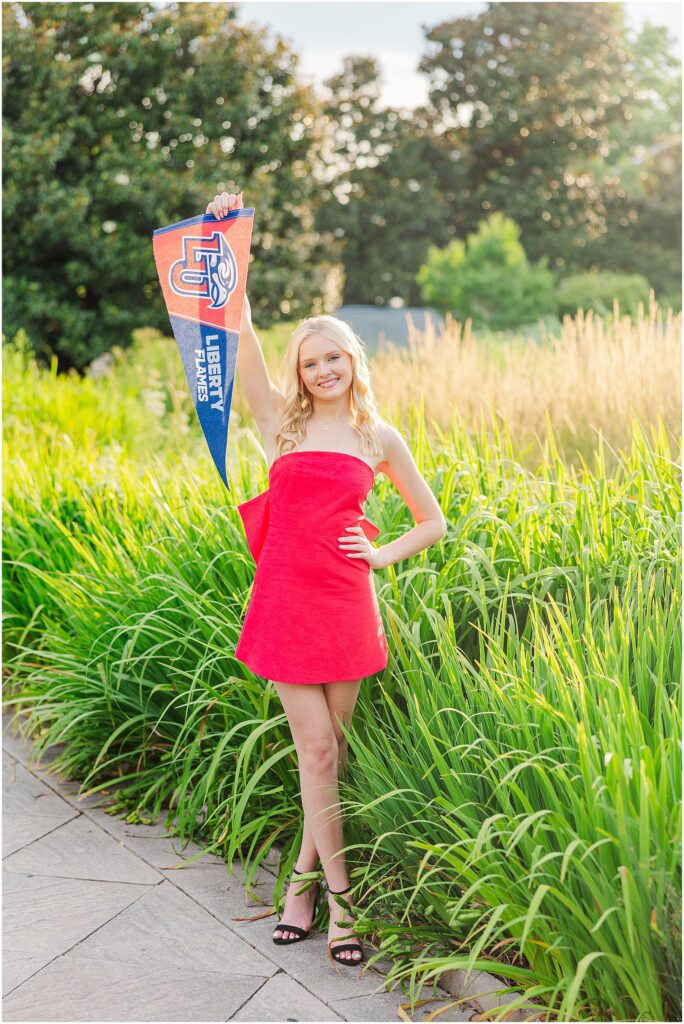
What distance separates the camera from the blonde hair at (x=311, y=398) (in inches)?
111

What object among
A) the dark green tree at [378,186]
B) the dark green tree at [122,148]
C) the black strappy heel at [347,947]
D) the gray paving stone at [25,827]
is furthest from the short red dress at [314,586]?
the dark green tree at [378,186]

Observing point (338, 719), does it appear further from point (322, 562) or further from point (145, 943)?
point (145, 943)

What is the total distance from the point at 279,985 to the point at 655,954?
3.43ft

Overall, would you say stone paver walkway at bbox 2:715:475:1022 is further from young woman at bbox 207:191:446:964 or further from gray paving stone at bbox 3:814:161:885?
young woman at bbox 207:191:446:964

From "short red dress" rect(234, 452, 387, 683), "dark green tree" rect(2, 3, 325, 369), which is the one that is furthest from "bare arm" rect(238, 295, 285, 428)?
"dark green tree" rect(2, 3, 325, 369)

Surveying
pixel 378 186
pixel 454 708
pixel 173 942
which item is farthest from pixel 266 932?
pixel 378 186

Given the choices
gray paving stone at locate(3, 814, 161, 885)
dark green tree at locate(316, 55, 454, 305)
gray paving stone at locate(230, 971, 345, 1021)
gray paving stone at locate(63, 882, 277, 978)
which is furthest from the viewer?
dark green tree at locate(316, 55, 454, 305)

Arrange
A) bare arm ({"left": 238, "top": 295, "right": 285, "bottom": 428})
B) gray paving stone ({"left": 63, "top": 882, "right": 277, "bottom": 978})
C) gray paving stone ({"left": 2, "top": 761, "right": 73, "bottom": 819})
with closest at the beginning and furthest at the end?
gray paving stone ({"left": 63, "top": 882, "right": 277, "bottom": 978}) < bare arm ({"left": 238, "top": 295, "right": 285, "bottom": 428}) < gray paving stone ({"left": 2, "top": 761, "right": 73, "bottom": 819})

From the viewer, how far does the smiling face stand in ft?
9.20

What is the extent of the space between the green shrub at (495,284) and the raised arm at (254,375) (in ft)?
57.5

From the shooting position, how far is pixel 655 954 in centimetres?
216

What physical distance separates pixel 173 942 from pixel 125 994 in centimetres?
26

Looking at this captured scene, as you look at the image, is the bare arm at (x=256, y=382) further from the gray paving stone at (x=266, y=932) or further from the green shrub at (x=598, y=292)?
the green shrub at (x=598, y=292)

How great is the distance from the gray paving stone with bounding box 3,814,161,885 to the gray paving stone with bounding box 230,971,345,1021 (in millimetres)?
735
